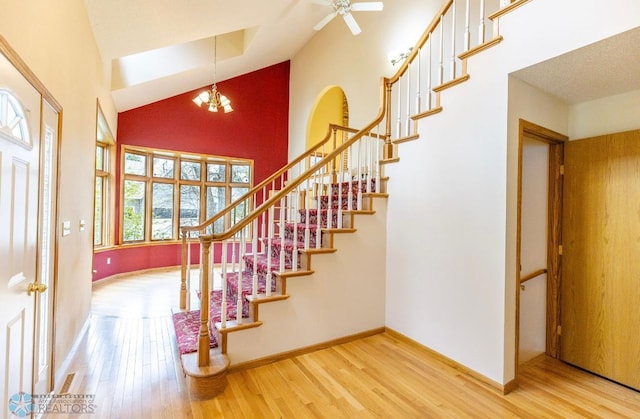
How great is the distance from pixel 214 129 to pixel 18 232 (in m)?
5.42

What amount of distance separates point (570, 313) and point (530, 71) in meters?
2.11

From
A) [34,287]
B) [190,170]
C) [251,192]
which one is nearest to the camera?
[34,287]

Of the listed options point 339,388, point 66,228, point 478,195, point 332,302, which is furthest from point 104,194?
point 478,195

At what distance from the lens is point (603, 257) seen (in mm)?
2467

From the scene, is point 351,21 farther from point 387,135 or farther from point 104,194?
point 104,194

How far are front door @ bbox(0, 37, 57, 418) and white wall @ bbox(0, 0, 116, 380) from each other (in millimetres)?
236

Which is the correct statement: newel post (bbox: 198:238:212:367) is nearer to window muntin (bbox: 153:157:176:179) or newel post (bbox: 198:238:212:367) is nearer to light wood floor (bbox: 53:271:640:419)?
light wood floor (bbox: 53:271:640:419)

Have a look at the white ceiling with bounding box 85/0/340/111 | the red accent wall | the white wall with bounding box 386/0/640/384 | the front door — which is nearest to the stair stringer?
the white wall with bounding box 386/0/640/384

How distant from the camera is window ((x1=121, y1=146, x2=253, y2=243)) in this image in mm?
5840

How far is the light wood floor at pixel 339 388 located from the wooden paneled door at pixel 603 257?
8.8 inches

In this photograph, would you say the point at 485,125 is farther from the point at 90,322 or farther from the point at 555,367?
the point at 90,322

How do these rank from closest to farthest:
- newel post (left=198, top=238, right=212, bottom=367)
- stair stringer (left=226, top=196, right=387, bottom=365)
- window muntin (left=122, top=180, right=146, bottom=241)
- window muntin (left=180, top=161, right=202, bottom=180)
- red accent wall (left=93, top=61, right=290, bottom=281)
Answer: newel post (left=198, top=238, right=212, bottom=367) → stair stringer (left=226, top=196, right=387, bottom=365) → red accent wall (left=93, top=61, right=290, bottom=281) → window muntin (left=122, top=180, right=146, bottom=241) → window muntin (left=180, top=161, right=202, bottom=180)

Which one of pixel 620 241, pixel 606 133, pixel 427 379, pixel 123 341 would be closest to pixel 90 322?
pixel 123 341

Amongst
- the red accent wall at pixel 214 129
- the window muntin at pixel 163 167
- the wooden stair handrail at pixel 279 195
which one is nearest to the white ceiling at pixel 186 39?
the red accent wall at pixel 214 129
